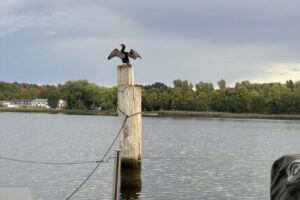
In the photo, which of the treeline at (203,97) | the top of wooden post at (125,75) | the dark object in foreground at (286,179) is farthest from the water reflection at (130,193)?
the treeline at (203,97)

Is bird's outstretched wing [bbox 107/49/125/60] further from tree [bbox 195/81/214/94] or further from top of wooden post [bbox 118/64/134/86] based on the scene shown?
tree [bbox 195/81/214/94]

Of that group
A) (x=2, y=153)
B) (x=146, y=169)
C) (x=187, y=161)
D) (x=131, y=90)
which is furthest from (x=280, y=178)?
(x=2, y=153)

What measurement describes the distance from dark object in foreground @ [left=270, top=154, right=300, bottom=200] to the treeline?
6487 inches

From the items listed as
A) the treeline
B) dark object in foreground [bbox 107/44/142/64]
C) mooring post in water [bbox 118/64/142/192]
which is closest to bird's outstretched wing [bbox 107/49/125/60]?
dark object in foreground [bbox 107/44/142/64]

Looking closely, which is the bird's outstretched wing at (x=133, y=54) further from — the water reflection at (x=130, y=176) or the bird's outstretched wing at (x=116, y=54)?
the water reflection at (x=130, y=176)

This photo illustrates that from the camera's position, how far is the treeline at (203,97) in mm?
166750

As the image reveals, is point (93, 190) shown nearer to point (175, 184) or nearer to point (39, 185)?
point (39, 185)

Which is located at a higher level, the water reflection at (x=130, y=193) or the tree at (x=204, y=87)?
the tree at (x=204, y=87)

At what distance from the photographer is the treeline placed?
166750mm

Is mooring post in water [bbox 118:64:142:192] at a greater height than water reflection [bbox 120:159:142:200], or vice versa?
mooring post in water [bbox 118:64:142:192]

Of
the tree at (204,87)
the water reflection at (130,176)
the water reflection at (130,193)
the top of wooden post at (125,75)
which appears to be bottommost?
the water reflection at (130,193)

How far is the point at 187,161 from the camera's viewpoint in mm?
31359

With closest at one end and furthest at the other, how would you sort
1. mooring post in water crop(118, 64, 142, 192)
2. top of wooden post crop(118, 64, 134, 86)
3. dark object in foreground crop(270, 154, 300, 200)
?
dark object in foreground crop(270, 154, 300, 200) < mooring post in water crop(118, 64, 142, 192) < top of wooden post crop(118, 64, 134, 86)

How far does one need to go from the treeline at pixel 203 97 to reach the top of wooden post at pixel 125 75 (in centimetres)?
15667
